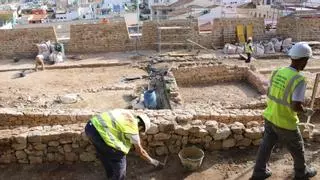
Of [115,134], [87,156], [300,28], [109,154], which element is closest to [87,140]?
[87,156]

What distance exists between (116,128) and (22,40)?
12874mm

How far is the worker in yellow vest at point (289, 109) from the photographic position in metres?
3.94

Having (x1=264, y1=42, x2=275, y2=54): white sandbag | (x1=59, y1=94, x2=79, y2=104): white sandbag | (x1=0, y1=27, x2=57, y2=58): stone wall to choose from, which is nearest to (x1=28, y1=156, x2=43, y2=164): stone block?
(x1=59, y1=94, x2=79, y2=104): white sandbag

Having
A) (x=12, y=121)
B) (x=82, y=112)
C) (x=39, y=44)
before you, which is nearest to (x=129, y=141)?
(x=82, y=112)

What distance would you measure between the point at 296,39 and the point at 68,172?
44.5 feet

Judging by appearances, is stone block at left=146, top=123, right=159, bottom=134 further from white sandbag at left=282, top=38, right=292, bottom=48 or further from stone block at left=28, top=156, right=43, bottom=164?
white sandbag at left=282, top=38, right=292, bottom=48

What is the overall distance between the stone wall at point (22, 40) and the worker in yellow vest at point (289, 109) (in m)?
12.9

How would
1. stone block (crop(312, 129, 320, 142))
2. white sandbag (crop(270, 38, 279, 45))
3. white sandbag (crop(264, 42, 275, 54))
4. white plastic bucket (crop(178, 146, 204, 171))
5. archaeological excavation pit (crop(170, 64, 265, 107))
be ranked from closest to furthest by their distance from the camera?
white plastic bucket (crop(178, 146, 204, 171)), stone block (crop(312, 129, 320, 142)), archaeological excavation pit (crop(170, 64, 265, 107)), white sandbag (crop(264, 42, 275, 54)), white sandbag (crop(270, 38, 279, 45))

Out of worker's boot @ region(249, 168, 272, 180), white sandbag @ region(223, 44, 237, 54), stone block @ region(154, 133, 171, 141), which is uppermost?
white sandbag @ region(223, 44, 237, 54)

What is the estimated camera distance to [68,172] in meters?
5.20

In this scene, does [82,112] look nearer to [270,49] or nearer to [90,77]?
[90,77]

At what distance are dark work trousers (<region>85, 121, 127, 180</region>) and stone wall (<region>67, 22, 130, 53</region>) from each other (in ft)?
39.0

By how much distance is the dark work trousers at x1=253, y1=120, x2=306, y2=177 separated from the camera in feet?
13.8

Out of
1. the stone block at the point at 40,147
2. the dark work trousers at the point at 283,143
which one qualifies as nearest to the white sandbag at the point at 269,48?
the dark work trousers at the point at 283,143
